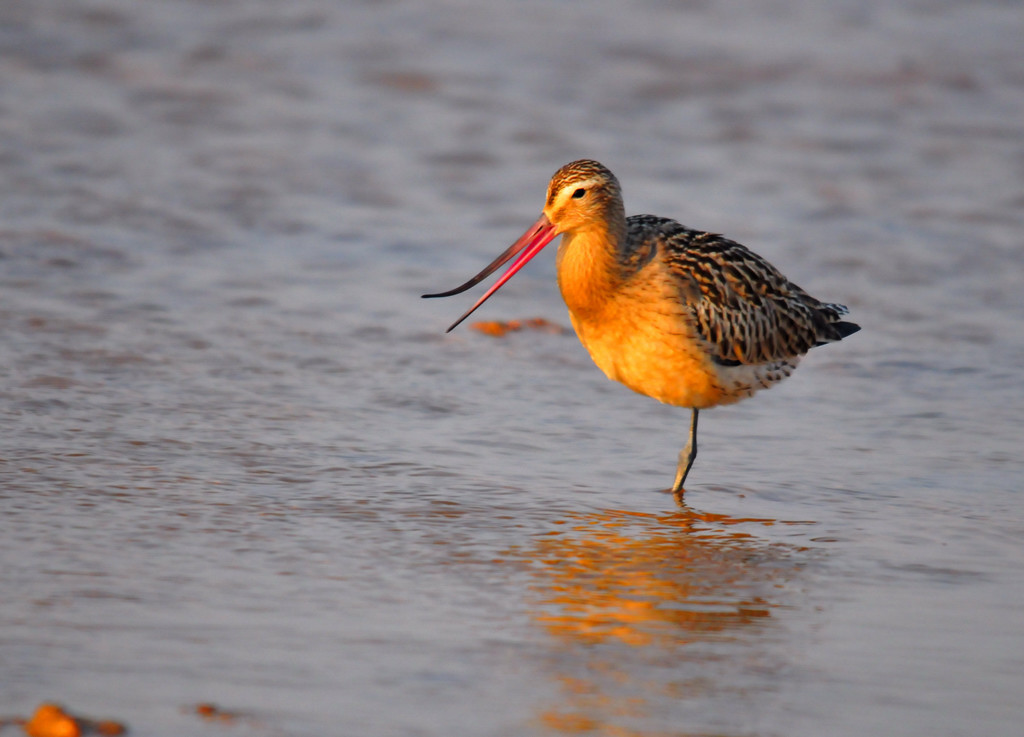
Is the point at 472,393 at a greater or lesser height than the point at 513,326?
lesser

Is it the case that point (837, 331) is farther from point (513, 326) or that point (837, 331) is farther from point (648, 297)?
point (513, 326)

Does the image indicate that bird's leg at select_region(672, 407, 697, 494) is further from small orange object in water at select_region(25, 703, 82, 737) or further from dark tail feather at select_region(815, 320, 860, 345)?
small orange object in water at select_region(25, 703, 82, 737)

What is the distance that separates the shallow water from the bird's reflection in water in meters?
0.02

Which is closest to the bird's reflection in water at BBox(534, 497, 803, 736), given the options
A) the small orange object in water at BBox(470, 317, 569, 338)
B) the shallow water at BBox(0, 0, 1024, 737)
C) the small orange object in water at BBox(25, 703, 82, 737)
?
the shallow water at BBox(0, 0, 1024, 737)

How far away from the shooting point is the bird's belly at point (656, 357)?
569 centimetres

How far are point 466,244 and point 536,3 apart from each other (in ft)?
17.6

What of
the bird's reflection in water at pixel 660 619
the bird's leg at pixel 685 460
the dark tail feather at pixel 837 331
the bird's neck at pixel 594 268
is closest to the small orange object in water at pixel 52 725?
the bird's reflection in water at pixel 660 619

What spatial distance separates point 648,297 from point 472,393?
1170 millimetres

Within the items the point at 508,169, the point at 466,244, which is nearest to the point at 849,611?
the point at 466,244

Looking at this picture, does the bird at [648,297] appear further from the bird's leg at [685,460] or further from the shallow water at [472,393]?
the shallow water at [472,393]

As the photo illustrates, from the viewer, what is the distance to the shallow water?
12.8 ft

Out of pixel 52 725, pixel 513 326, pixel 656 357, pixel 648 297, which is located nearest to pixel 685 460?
pixel 656 357

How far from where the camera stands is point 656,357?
18.7ft

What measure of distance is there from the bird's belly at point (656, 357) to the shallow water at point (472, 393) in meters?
0.37
